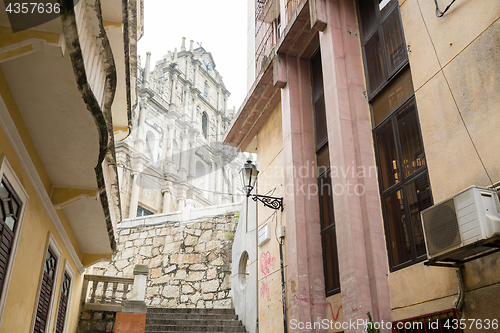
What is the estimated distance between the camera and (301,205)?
880cm

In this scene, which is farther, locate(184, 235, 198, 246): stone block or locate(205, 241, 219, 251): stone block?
locate(184, 235, 198, 246): stone block

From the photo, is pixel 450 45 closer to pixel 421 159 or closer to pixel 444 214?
pixel 421 159

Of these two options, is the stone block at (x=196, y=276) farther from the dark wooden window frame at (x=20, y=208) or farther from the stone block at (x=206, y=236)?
the dark wooden window frame at (x=20, y=208)

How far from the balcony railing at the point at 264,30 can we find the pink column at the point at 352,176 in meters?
4.18

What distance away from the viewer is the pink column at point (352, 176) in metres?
6.27

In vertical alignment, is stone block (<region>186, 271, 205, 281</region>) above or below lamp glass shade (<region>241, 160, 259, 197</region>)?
below

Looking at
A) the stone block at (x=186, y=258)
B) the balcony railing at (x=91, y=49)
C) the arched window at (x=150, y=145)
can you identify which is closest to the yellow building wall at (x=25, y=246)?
the balcony railing at (x=91, y=49)

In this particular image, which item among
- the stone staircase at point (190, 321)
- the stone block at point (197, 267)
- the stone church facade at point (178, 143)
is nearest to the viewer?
the stone staircase at point (190, 321)

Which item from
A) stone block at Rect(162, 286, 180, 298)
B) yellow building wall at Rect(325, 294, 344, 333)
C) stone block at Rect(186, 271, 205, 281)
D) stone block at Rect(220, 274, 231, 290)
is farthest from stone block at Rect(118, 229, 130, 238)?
yellow building wall at Rect(325, 294, 344, 333)

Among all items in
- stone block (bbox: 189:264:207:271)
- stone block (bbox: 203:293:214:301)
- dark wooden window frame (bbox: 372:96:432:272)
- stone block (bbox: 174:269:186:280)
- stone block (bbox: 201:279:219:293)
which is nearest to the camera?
dark wooden window frame (bbox: 372:96:432:272)

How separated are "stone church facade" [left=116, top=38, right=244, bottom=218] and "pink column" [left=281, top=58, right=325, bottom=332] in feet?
56.3

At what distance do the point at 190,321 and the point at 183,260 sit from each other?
6687 millimetres

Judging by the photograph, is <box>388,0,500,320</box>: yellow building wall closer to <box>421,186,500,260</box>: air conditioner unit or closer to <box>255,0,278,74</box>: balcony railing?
<box>421,186,500,260</box>: air conditioner unit

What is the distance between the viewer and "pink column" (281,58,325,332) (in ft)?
26.0
